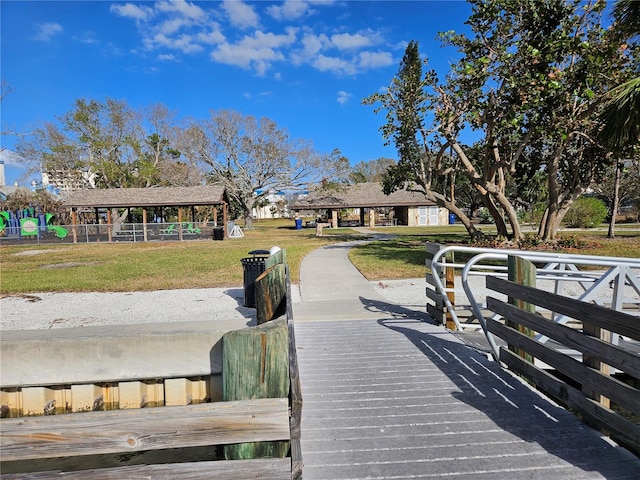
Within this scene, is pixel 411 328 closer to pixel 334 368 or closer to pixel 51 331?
pixel 334 368

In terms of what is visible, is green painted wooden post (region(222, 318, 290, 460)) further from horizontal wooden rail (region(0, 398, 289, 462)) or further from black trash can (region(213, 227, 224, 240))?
black trash can (region(213, 227, 224, 240))

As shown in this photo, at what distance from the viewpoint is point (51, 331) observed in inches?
262

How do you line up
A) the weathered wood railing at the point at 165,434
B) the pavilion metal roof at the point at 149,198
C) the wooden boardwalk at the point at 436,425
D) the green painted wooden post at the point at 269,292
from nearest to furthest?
the weathered wood railing at the point at 165,434
the wooden boardwalk at the point at 436,425
the green painted wooden post at the point at 269,292
the pavilion metal roof at the point at 149,198

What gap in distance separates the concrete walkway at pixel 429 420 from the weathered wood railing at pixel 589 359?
7.4 inches

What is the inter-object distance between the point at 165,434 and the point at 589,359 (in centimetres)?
299

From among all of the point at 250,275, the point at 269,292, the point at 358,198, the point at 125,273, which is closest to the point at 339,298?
the point at 250,275

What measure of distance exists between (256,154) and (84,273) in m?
31.9

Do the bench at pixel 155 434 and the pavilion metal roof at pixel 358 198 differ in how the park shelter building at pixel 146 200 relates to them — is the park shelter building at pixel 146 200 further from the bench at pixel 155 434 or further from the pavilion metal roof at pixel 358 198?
the bench at pixel 155 434

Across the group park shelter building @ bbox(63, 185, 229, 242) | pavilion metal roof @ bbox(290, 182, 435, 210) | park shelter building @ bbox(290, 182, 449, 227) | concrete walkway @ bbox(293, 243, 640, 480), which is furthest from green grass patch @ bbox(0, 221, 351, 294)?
pavilion metal roof @ bbox(290, 182, 435, 210)

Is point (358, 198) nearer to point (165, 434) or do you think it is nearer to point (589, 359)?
point (589, 359)

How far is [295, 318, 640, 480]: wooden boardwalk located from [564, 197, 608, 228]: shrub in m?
34.2

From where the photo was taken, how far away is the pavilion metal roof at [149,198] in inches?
1208

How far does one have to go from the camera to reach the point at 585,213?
32938 mm

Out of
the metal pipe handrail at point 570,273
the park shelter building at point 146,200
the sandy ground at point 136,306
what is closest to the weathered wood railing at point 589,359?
the metal pipe handrail at point 570,273
